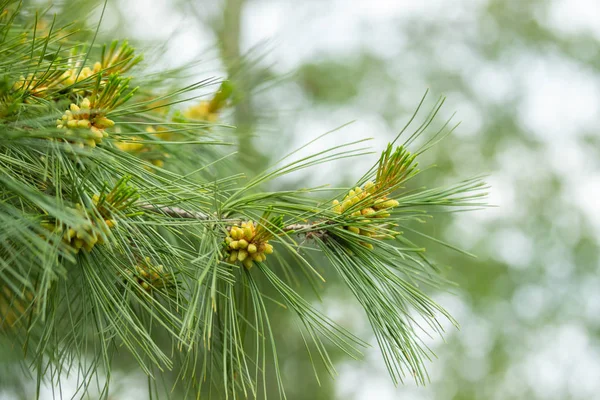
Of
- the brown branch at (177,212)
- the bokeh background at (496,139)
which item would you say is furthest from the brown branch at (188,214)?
the bokeh background at (496,139)

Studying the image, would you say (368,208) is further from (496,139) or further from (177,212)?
(496,139)

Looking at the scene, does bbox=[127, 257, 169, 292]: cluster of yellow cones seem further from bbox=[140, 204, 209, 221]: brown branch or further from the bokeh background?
the bokeh background

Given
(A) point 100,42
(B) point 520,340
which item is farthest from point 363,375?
(A) point 100,42

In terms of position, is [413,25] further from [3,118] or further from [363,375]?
[3,118]

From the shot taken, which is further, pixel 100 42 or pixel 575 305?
pixel 575 305

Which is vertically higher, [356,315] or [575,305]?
[575,305]

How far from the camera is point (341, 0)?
3559 mm

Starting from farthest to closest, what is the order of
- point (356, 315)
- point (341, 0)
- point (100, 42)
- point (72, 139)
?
point (341, 0) < point (356, 315) < point (100, 42) < point (72, 139)

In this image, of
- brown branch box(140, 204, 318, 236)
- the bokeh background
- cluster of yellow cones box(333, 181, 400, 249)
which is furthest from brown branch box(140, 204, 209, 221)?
the bokeh background

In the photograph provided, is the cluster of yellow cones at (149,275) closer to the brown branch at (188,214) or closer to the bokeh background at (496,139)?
the brown branch at (188,214)

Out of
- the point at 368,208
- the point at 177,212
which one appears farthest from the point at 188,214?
the point at 368,208

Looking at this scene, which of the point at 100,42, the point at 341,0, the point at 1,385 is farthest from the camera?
the point at 341,0

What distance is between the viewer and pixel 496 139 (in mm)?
3363

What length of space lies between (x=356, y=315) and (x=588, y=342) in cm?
145
